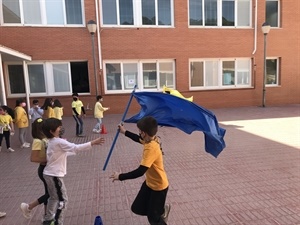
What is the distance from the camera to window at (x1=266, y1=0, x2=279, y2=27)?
16.4m

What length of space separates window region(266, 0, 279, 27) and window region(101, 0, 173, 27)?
632cm

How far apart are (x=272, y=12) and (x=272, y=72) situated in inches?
144

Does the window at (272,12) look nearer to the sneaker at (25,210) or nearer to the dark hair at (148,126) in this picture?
the dark hair at (148,126)

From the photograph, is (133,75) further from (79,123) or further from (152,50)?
(79,123)

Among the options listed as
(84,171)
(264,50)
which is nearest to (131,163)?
(84,171)

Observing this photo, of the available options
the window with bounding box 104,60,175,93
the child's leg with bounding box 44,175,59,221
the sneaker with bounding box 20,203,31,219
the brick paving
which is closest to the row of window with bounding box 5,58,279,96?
the window with bounding box 104,60,175,93

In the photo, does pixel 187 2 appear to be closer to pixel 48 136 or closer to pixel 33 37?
pixel 33 37

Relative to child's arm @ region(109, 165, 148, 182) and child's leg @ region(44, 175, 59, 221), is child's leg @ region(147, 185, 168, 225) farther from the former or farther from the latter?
child's leg @ region(44, 175, 59, 221)

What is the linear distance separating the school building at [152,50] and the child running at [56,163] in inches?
400

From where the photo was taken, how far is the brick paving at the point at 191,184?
3701 millimetres

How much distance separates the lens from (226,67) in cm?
1595

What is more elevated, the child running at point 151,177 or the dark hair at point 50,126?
the dark hair at point 50,126

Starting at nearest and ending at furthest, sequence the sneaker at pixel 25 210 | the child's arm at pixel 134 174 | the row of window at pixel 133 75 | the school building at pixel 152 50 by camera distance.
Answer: the child's arm at pixel 134 174, the sneaker at pixel 25 210, the school building at pixel 152 50, the row of window at pixel 133 75

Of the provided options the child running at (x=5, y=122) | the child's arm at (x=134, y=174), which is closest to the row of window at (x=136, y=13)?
the child running at (x=5, y=122)
